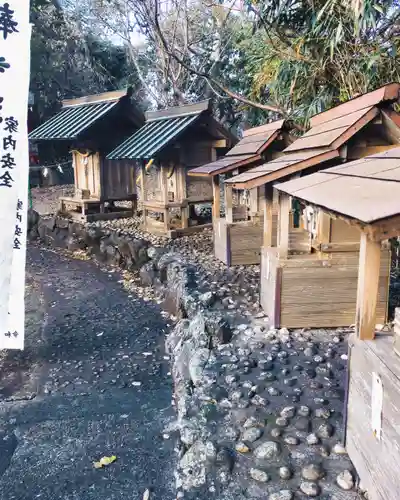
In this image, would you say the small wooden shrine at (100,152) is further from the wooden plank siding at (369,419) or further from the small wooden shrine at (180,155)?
the wooden plank siding at (369,419)

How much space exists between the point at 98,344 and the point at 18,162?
349 centimetres

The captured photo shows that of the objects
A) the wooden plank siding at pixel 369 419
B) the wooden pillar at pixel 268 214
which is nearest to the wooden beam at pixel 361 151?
the wooden pillar at pixel 268 214

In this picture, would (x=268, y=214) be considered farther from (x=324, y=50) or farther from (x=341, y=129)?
(x=324, y=50)

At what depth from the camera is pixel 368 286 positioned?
106 inches

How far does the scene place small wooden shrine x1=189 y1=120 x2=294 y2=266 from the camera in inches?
294


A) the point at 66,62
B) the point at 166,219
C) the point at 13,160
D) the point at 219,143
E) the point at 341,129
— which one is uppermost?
the point at 66,62

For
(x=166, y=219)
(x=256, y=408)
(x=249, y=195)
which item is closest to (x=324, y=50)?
(x=249, y=195)

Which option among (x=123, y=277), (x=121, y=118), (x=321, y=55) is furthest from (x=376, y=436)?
(x=121, y=118)

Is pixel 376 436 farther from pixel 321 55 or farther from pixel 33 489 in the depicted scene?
pixel 321 55

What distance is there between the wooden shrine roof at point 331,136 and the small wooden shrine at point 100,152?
7.32 m

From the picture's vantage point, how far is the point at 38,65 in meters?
17.5

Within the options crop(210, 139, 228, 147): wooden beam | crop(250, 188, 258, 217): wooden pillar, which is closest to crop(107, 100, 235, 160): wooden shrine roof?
crop(210, 139, 228, 147): wooden beam

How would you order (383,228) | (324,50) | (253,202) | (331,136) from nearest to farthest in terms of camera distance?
1. (383,228)
2. (331,136)
3. (324,50)
4. (253,202)

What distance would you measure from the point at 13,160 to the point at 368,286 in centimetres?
317
